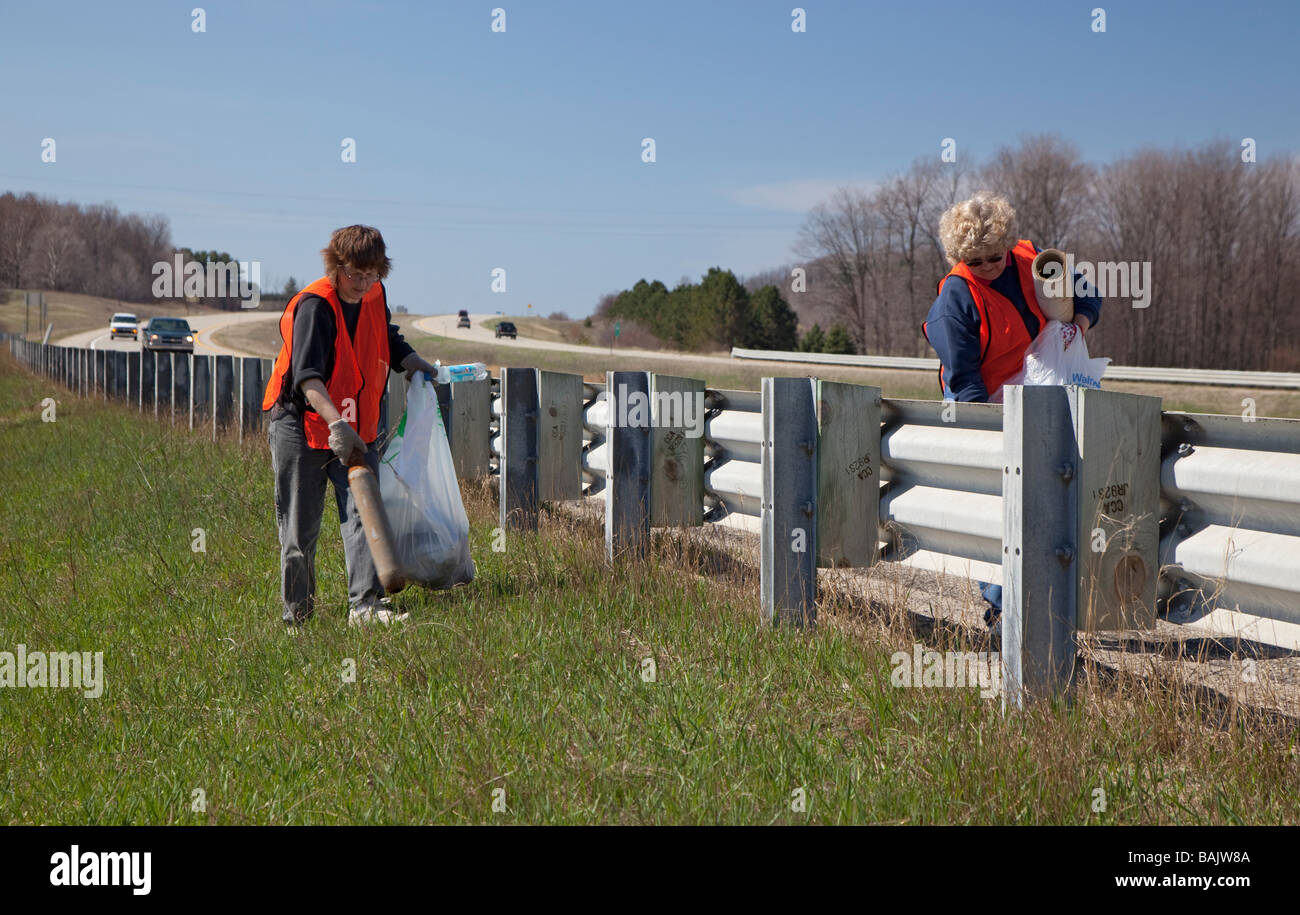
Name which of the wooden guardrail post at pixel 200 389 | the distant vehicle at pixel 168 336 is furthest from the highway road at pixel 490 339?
the wooden guardrail post at pixel 200 389

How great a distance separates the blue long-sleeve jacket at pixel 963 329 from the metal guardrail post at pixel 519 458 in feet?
11.9

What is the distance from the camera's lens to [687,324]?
85.1 m

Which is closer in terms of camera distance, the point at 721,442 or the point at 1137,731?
the point at 1137,731

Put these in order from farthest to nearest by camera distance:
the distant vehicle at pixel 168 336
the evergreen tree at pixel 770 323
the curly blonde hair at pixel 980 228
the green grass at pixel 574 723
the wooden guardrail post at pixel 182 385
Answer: the evergreen tree at pixel 770 323 → the distant vehicle at pixel 168 336 → the wooden guardrail post at pixel 182 385 → the curly blonde hair at pixel 980 228 → the green grass at pixel 574 723

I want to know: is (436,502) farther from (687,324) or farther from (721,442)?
(687,324)

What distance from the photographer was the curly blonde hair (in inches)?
194

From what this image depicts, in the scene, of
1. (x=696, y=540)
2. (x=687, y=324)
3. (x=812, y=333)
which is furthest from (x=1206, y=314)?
(x=696, y=540)

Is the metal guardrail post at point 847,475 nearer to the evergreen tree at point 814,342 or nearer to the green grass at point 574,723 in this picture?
the green grass at point 574,723

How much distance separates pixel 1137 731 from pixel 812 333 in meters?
67.8

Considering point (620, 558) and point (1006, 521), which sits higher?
point (1006, 521)

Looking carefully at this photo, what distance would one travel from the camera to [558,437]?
317 inches

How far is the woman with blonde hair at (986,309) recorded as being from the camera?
16.3 ft

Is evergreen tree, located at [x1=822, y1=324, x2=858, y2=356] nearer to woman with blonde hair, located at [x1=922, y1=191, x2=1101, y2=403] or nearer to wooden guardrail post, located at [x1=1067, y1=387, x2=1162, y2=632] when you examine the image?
woman with blonde hair, located at [x1=922, y1=191, x2=1101, y2=403]

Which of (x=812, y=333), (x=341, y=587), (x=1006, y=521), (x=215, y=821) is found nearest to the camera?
(x=215, y=821)
